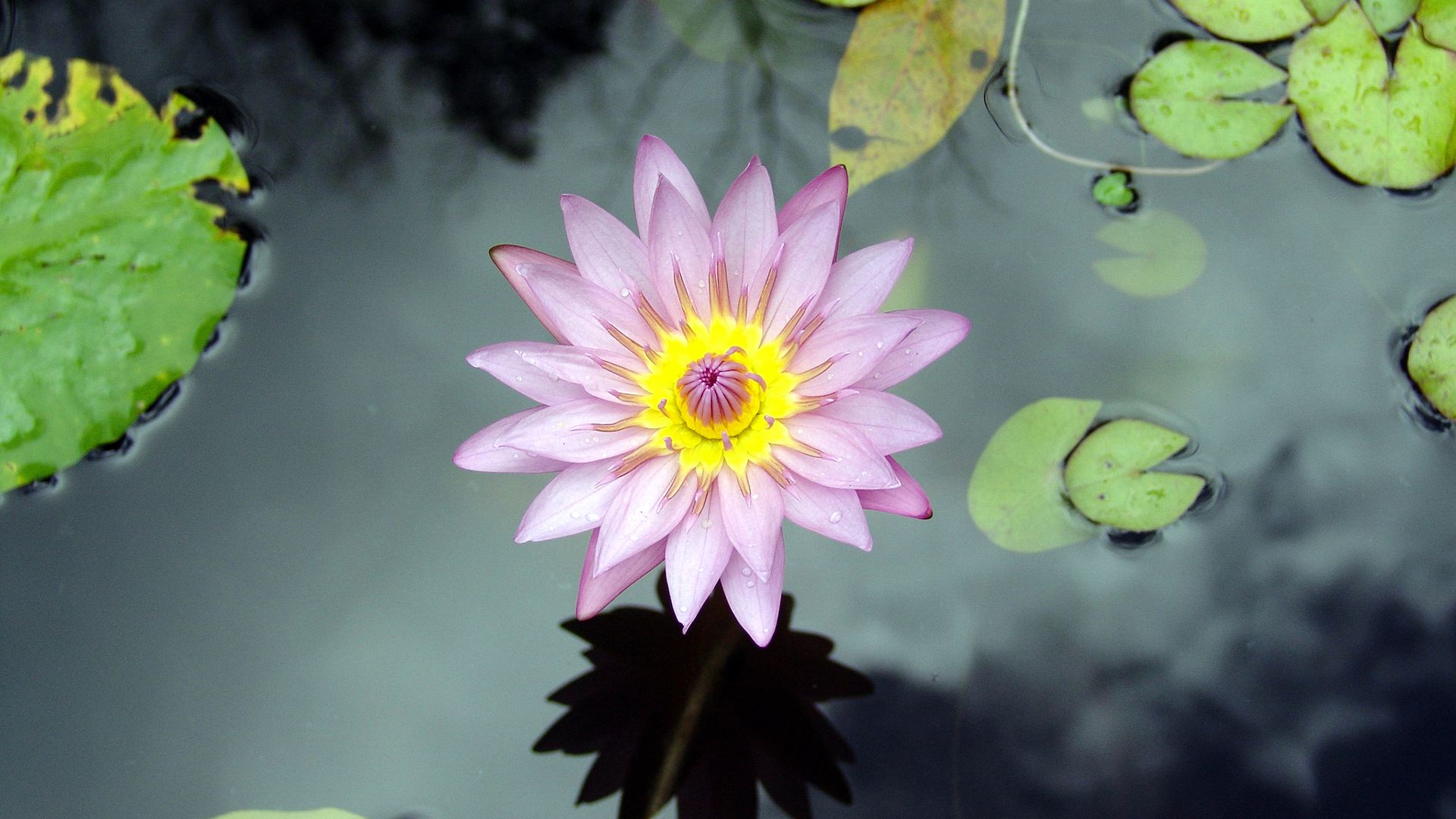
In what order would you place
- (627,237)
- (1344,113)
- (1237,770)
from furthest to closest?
1. (1344,113)
2. (1237,770)
3. (627,237)

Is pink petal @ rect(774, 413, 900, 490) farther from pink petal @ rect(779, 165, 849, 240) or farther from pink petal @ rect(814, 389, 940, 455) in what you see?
pink petal @ rect(779, 165, 849, 240)

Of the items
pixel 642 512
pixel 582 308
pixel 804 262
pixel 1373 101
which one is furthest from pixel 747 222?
pixel 1373 101

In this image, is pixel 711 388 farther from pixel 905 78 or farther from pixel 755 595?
pixel 905 78

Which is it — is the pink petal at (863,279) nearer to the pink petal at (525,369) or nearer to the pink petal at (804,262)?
the pink petal at (804,262)

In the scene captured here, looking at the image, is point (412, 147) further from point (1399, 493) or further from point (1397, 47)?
point (1399, 493)

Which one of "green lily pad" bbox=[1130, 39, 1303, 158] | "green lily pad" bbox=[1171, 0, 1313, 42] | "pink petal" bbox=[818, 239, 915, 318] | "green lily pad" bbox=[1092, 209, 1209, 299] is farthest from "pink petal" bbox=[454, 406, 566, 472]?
"green lily pad" bbox=[1171, 0, 1313, 42]

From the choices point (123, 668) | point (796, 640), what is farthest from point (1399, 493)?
point (123, 668)

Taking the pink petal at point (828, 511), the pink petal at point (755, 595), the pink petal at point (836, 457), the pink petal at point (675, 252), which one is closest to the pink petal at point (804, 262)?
the pink petal at point (675, 252)
